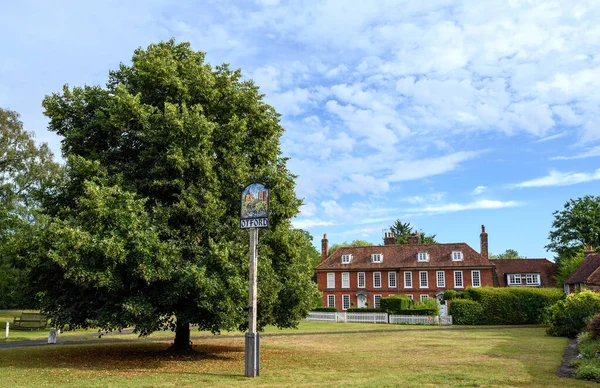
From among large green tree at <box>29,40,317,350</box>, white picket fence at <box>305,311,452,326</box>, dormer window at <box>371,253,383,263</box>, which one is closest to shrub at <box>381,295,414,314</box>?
white picket fence at <box>305,311,452,326</box>

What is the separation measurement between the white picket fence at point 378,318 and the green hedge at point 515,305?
3.73 meters

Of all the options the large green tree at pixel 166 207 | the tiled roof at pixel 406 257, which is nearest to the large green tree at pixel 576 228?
the tiled roof at pixel 406 257

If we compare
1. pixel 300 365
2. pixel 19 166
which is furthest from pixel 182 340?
pixel 19 166

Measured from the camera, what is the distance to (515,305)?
4525 centimetres

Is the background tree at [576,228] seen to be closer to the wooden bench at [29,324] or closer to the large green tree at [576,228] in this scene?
the large green tree at [576,228]

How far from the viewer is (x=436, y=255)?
200ft

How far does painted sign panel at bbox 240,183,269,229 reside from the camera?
15.8m

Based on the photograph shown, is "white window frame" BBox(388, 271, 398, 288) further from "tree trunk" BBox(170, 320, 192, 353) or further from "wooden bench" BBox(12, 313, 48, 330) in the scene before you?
"tree trunk" BBox(170, 320, 192, 353)

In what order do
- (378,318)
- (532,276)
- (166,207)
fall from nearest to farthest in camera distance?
(166,207)
(378,318)
(532,276)

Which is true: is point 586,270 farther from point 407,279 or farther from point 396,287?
point 396,287

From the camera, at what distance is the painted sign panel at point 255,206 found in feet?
52.0

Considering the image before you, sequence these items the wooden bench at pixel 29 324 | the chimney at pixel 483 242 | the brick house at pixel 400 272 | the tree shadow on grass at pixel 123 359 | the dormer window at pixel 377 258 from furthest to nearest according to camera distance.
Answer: the chimney at pixel 483 242
the dormer window at pixel 377 258
the brick house at pixel 400 272
the wooden bench at pixel 29 324
the tree shadow on grass at pixel 123 359

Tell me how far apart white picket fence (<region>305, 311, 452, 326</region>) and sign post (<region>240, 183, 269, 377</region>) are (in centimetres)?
3022

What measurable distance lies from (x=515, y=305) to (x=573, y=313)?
54.7ft
